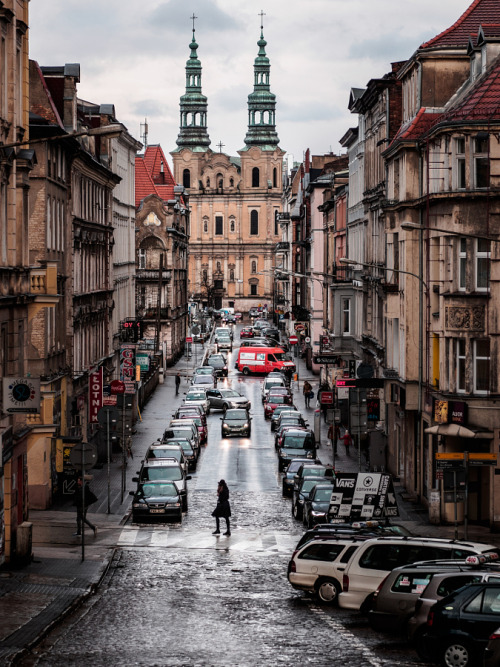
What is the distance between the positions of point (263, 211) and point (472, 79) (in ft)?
499

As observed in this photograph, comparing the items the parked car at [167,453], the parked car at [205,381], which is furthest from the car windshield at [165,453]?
the parked car at [205,381]

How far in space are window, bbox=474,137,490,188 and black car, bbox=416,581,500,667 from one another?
19283 millimetres

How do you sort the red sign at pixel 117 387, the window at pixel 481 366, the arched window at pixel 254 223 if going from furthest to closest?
the arched window at pixel 254 223
the red sign at pixel 117 387
the window at pixel 481 366

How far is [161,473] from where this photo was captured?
1607 inches

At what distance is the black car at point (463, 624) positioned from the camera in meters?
17.6

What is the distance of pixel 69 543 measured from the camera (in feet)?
108

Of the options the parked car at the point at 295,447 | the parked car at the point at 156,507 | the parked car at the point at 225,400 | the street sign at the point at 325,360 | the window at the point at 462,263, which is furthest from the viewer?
the parked car at the point at 225,400

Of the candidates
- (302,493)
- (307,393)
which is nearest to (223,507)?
(302,493)

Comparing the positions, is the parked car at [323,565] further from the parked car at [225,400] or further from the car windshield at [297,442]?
the parked car at [225,400]

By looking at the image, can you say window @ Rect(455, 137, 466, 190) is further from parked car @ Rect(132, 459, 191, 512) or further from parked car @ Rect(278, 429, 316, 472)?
parked car @ Rect(278, 429, 316, 472)

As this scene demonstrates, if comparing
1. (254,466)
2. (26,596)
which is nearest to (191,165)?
(254,466)

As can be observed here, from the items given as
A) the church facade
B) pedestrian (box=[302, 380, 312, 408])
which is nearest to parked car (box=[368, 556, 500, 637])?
pedestrian (box=[302, 380, 312, 408])

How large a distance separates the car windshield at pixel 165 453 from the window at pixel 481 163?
615 inches

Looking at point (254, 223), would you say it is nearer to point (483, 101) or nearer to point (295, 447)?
point (295, 447)
